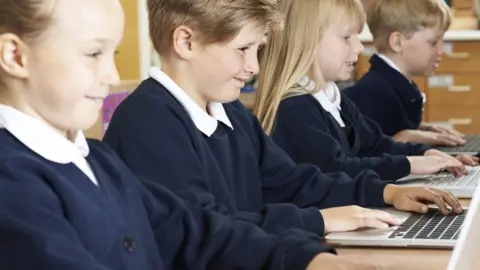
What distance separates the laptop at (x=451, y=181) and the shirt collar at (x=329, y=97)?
0.21 meters

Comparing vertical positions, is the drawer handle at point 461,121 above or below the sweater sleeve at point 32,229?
below

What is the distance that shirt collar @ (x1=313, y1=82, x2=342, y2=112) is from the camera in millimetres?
1891

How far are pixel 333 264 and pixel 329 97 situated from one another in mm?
1021

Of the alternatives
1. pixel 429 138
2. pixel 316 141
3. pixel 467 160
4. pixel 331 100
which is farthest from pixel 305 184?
pixel 429 138

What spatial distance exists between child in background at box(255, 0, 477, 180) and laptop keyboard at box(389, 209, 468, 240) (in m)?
0.43

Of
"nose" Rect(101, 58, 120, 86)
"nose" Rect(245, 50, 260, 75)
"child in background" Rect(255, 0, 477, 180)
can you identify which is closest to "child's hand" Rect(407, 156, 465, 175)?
"child in background" Rect(255, 0, 477, 180)

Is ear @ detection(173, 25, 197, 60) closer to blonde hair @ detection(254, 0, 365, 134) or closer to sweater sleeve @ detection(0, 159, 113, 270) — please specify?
blonde hair @ detection(254, 0, 365, 134)

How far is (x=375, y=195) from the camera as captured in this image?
155 centimetres

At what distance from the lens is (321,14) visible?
1897 mm

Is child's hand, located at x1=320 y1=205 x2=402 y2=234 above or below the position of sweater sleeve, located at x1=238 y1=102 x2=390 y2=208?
above

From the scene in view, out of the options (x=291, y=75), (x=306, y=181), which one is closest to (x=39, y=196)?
(x=306, y=181)

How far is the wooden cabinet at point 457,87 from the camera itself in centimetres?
443

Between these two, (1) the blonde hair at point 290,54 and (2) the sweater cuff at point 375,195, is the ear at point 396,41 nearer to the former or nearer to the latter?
(1) the blonde hair at point 290,54

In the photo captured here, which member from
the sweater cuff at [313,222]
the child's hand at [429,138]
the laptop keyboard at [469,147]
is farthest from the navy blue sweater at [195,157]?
the child's hand at [429,138]
